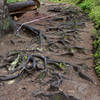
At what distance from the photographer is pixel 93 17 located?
43.0 ft

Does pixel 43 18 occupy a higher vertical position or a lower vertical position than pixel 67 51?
higher

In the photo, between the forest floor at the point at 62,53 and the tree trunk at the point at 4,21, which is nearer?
the forest floor at the point at 62,53

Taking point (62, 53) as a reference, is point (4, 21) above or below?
above

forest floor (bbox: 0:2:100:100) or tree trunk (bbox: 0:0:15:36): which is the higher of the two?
tree trunk (bbox: 0:0:15:36)

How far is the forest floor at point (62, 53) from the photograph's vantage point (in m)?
5.15

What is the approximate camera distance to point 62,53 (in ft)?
24.3

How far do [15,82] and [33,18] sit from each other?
279 inches

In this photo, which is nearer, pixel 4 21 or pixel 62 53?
pixel 62 53

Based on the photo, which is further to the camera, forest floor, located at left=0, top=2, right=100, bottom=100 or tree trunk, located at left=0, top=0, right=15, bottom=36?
tree trunk, located at left=0, top=0, right=15, bottom=36

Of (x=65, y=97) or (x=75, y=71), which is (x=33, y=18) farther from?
(x=65, y=97)

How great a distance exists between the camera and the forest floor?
515cm

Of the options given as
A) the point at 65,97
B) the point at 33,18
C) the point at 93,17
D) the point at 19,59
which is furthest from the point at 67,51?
the point at 93,17

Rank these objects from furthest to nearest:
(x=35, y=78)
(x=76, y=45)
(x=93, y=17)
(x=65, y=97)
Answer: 1. (x=93, y=17)
2. (x=76, y=45)
3. (x=35, y=78)
4. (x=65, y=97)

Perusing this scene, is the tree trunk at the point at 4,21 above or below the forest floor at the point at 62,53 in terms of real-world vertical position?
above
